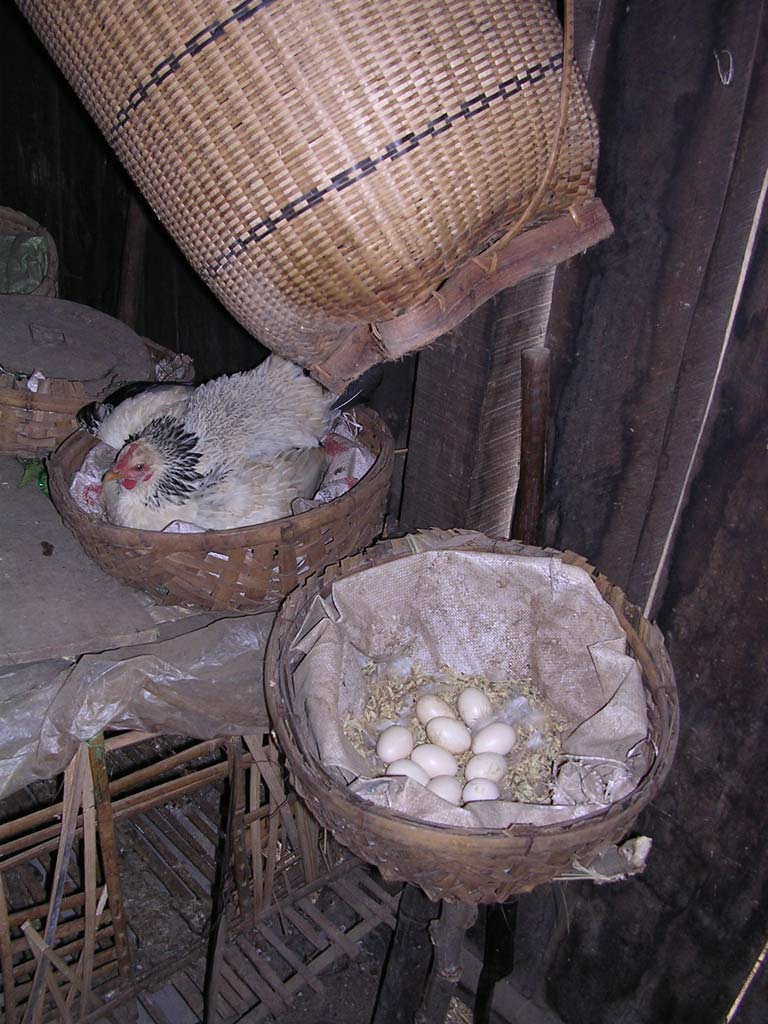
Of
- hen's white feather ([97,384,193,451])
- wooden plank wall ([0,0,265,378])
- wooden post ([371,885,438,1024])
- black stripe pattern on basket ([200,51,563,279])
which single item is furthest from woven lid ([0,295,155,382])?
wooden post ([371,885,438,1024])

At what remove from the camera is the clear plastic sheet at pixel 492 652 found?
3.02 feet

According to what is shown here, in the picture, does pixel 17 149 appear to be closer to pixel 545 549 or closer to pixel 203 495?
pixel 203 495

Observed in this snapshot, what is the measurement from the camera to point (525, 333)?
1.33m

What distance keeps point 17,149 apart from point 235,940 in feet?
10.7

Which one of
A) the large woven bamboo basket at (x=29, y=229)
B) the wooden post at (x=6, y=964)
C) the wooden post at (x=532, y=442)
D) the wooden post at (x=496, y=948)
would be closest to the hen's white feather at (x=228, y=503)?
the wooden post at (x=532, y=442)

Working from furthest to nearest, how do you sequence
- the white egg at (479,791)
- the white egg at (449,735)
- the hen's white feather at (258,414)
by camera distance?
the hen's white feather at (258,414)
the white egg at (449,735)
the white egg at (479,791)

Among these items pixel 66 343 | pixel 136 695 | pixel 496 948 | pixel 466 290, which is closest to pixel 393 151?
pixel 466 290

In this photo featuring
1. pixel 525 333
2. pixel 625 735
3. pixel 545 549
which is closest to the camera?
pixel 625 735

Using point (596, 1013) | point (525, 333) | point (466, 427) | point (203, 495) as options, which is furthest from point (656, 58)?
point (596, 1013)

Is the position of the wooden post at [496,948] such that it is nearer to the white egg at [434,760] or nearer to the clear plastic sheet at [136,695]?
the white egg at [434,760]

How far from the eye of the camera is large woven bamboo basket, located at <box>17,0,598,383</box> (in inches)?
25.9

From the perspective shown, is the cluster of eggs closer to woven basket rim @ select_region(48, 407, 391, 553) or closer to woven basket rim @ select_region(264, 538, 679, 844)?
woven basket rim @ select_region(264, 538, 679, 844)

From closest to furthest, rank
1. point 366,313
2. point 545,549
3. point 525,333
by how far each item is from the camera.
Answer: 1. point 366,313
2. point 545,549
3. point 525,333

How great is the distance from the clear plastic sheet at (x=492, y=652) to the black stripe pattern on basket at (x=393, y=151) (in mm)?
568
